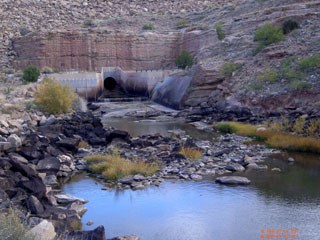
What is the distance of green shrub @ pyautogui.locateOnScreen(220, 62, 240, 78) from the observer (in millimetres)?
35591

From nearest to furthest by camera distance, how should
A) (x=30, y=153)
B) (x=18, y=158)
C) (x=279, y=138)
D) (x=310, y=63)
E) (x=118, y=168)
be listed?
1. (x=18, y=158)
2. (x=118, y=168)
3. (x=30, y=153)
4. (x=279, y=138)
5. (x=310, y=63)

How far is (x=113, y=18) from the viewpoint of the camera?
2505 inches

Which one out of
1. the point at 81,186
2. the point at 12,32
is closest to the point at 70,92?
the point at 81,186

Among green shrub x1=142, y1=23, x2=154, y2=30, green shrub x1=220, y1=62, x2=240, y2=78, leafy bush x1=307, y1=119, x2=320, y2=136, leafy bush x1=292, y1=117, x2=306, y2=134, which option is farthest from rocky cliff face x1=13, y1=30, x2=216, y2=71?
leafy bush x1=307, y1=119, x2=320, y2=136

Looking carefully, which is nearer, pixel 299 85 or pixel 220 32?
pixel 299 85

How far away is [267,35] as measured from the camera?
37.2 metres

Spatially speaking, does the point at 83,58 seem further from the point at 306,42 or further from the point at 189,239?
the point at 189,239

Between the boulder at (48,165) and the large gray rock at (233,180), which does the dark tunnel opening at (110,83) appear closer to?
the boulder at (48,165)

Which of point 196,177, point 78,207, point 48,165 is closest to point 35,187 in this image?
point 78,207

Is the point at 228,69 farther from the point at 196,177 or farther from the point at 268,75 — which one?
the point at 196,177

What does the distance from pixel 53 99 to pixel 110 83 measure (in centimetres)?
1844

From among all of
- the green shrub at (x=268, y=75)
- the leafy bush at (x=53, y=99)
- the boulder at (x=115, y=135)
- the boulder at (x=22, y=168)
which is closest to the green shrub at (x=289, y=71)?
the green shrub at (x=268, y=75)

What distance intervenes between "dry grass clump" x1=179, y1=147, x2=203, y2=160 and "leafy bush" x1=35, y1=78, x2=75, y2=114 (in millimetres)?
12491

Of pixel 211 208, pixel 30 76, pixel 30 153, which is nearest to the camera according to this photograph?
pixel 211 208
